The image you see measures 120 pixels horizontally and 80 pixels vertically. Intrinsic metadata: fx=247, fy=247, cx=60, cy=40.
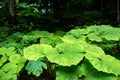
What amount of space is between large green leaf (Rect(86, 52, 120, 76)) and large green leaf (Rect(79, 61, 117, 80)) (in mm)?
112

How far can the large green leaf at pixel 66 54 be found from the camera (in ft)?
11.5

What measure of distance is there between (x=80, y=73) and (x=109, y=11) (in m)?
7.84

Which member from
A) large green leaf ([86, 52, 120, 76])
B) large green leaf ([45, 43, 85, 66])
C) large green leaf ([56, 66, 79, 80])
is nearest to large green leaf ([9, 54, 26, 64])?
large green leaf ([45, 43, 85, 66])

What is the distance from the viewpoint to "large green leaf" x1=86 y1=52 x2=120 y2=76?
3.51m

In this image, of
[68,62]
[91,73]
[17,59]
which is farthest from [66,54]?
[17,59]

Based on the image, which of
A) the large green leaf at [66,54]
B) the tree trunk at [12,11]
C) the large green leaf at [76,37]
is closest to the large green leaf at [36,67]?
the large green leaf at [66,54]

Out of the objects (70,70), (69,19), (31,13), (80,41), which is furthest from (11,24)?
(70,70)

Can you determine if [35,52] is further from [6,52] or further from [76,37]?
[76,37]

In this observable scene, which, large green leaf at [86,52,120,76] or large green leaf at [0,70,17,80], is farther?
large green leaf at [0,70,17,80]

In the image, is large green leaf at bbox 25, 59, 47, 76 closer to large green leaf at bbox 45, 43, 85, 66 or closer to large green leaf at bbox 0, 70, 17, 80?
large green leaf at bbox 45, 43, 85, 66

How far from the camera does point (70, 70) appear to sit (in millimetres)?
3701

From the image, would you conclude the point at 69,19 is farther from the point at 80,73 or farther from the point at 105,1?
the point at 80,73

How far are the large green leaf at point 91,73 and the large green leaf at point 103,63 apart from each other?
11 centimetres

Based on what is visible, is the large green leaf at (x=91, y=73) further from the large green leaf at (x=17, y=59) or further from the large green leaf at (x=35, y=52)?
the large green leaf at (x=17, y=59)
